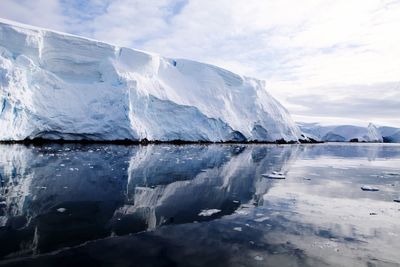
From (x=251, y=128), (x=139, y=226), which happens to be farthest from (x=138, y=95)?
(x=139, y=226)

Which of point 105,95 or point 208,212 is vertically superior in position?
point 105,95

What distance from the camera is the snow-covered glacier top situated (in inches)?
771

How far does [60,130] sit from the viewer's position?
20.9 meters

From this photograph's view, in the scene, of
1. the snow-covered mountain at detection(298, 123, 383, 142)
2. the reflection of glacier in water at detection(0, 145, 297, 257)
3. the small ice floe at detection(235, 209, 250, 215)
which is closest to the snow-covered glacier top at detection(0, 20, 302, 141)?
the reflection of glacier in water at detection(0, 145, 297, 257)

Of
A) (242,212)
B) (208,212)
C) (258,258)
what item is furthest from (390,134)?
(258,258)

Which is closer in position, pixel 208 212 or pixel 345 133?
pixel 208 212

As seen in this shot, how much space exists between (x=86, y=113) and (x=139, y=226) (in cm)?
1890

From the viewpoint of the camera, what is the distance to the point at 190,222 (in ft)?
15.4

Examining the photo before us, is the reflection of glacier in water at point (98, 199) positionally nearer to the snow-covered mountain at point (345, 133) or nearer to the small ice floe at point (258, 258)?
the small ice floe at point (258, 258)

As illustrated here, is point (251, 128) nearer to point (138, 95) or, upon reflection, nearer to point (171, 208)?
point (138, 95)

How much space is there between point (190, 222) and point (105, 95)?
19706 millimetres

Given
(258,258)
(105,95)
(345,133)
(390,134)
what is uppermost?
(105,95)

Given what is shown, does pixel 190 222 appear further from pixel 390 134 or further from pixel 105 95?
pixel 390 134

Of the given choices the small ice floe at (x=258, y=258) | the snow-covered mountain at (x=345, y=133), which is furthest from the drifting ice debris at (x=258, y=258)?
the snow-covered mountain at (x=345, y=133)
